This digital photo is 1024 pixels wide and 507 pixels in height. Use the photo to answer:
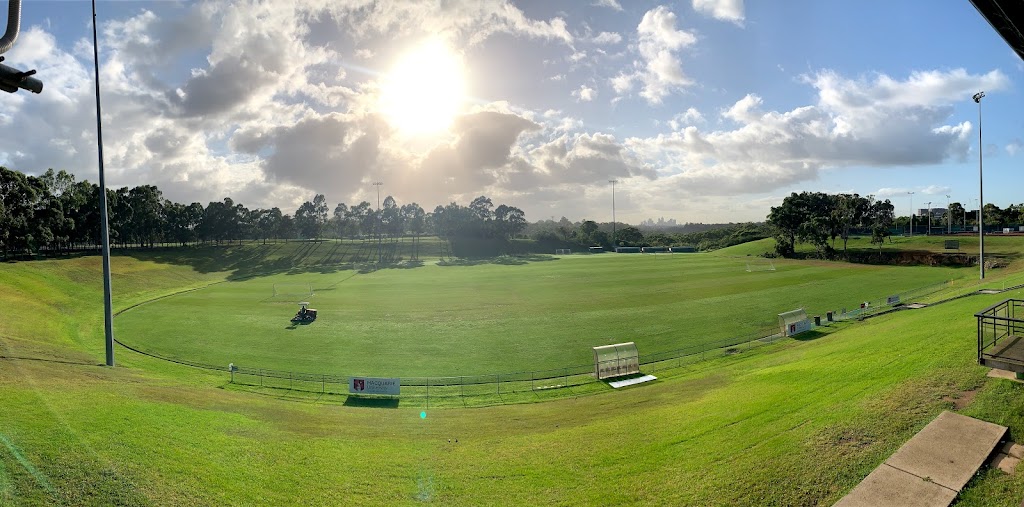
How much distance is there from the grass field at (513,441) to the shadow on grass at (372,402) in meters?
2.27

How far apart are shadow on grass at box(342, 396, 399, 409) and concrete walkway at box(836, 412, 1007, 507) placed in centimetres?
1952

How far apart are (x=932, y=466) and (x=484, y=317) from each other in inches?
1551

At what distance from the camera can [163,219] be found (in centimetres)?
12162

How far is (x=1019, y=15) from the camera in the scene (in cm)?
543

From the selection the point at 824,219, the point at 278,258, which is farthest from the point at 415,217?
the point at 824,219

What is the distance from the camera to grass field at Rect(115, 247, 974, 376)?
3397cm

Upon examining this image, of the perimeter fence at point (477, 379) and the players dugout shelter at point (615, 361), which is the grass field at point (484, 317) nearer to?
the perimeter fence at point (477, 379)

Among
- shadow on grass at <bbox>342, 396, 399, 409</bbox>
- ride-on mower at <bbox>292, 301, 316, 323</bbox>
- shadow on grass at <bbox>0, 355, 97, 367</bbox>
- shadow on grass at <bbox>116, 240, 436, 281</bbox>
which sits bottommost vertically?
shadow on grass at <bbox>342, 396, 399, 409</bbox>

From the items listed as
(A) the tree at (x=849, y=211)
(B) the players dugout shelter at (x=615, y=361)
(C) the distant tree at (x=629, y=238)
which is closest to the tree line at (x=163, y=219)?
(C) the distant tree at (x=629, y=238)

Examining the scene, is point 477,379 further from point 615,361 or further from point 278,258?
point 278,258

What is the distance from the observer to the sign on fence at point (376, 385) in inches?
986

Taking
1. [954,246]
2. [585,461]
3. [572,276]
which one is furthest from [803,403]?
[954,246]

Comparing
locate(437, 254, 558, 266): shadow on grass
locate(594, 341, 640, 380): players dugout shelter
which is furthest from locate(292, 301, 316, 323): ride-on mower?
locate(437, 254, 558, 266): shadow on grass

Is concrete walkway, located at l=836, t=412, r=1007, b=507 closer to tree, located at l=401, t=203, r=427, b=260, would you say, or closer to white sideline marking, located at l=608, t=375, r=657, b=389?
white sideline marking, located at l=608, t=375, r=657, b=389
